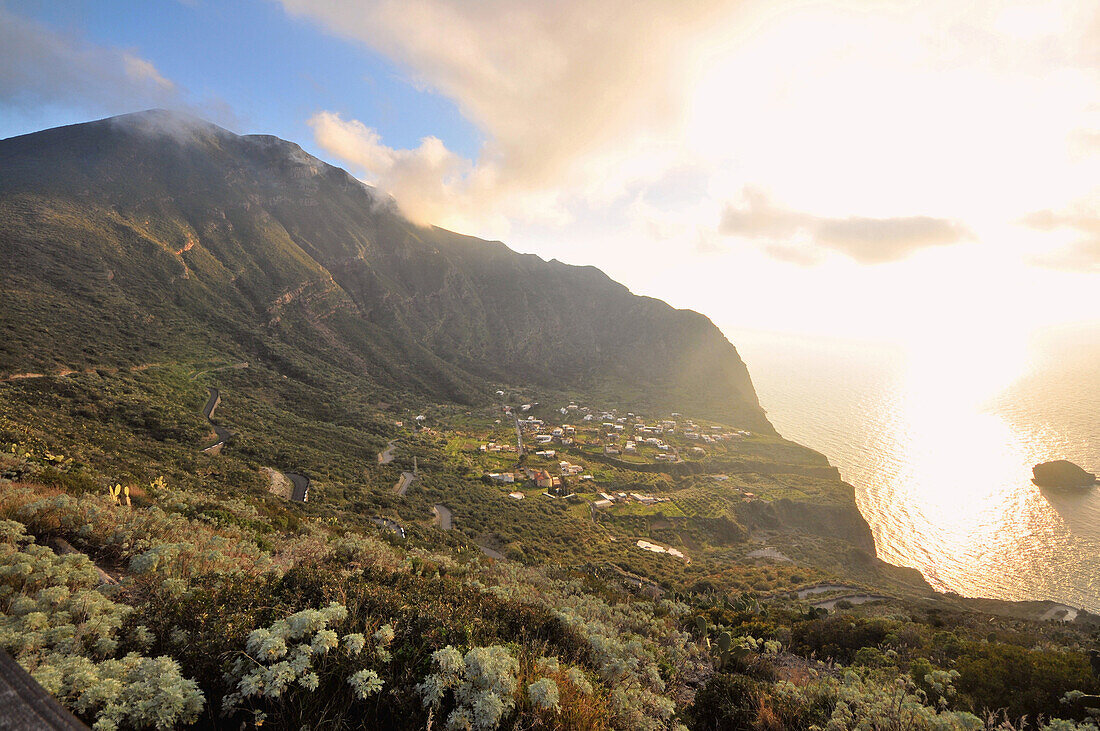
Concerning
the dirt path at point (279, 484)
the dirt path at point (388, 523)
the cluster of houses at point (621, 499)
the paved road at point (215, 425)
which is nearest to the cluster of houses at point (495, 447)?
the cluster of houses at point (621, 499)

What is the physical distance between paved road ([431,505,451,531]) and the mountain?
33.7 m

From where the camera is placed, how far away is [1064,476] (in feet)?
204

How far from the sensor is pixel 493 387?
295ft

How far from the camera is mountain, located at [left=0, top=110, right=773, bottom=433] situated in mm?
48656

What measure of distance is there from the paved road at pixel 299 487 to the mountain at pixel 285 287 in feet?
73.7

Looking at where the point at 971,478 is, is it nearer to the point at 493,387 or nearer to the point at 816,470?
the point at 816,470

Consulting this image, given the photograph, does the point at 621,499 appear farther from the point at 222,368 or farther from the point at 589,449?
the point at 222,368

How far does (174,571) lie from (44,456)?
13094mm

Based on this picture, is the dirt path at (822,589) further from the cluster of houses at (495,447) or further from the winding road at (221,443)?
the cluster of houses at (495,447)

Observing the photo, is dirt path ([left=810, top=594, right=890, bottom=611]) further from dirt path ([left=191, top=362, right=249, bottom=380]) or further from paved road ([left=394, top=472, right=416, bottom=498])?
dirt path ([left=191, top=362, right=249, bottom=380])

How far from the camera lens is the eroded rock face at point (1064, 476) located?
61656 millimetres

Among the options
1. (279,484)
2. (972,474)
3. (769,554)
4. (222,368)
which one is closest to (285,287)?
(222,368)

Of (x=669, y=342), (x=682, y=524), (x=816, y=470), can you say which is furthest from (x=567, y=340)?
(x=682, y=524)

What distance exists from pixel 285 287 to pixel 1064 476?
139601 millimetres
